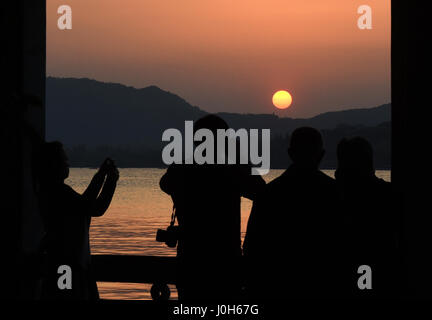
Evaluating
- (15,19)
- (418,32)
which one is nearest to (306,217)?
(418,32)

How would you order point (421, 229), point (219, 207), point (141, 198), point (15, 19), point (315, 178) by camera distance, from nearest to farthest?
point (315, 178) → point (219, 207) → point (421, 229) → point (15, 19) → point (141, 198)

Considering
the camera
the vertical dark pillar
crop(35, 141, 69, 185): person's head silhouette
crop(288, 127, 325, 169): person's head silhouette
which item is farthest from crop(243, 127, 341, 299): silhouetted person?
the vertical dark pillar

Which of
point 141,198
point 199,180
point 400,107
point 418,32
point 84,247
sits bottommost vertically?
point 141,198

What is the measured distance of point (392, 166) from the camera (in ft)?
15.3

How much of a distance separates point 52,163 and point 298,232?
4.44ft

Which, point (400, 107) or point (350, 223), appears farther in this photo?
point (400, 107)

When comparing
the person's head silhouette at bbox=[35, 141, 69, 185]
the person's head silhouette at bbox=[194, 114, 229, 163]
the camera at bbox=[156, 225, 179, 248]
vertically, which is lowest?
the camera at bbox=[156, 225, 179, 248]

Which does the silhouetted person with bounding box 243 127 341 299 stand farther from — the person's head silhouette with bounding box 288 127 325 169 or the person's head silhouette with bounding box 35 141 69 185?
the person's head silhouette with bounding box 35 141 69 185

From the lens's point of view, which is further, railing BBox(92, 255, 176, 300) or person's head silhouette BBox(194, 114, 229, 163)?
railing BBox(92, 255, 176, 300)

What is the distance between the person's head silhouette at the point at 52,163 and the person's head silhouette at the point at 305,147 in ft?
4.05

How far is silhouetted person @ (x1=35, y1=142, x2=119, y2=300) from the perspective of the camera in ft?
13.3

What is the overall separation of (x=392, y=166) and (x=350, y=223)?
66 centimetres

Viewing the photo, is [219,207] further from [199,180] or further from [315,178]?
[315,178]

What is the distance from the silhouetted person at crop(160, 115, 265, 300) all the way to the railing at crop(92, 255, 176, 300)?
2.79 ft
